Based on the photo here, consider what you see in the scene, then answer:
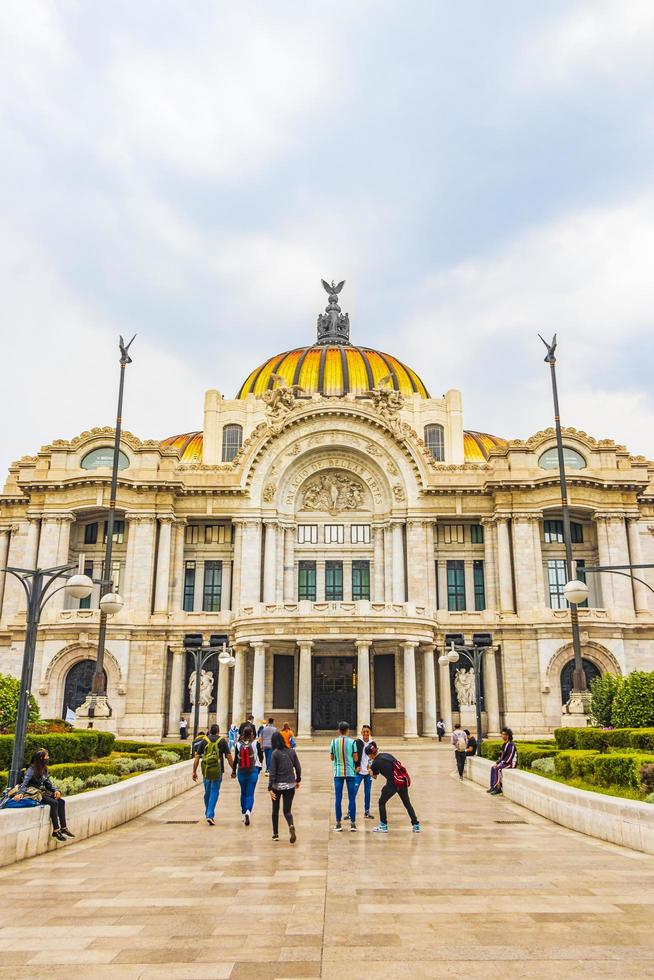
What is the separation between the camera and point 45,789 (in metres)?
15.1

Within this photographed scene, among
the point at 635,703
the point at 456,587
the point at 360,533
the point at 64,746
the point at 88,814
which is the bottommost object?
the point at 88,814

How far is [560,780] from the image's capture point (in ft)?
72.0

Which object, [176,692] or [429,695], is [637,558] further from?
[176,692]

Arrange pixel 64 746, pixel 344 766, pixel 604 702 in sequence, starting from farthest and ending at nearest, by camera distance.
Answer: pixel 604 702 → pixel 64 746 → pixel 344 766

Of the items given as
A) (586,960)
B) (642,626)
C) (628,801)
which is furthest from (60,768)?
(642,626)

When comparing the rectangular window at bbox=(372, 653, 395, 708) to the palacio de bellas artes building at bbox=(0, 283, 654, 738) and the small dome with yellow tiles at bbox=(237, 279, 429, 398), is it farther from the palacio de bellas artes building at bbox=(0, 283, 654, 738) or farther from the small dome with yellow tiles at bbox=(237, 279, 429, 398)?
the small dome with yellow tiles at bbox=(237, 279, 429, 398)

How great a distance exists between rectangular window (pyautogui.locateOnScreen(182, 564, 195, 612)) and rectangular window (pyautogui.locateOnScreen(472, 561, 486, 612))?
19.3m

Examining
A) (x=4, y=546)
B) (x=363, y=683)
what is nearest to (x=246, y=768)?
(x=363, y=683)

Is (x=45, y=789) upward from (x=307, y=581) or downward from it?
downward

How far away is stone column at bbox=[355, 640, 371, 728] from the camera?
1836 inches

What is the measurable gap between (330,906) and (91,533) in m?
49.1

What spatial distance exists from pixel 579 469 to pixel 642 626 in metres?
10.8

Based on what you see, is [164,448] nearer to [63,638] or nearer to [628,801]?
[63,638]

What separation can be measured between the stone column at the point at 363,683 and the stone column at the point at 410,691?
8.04 feet
